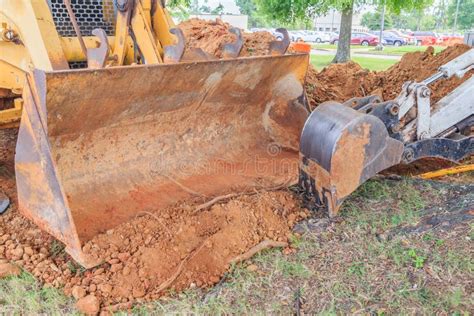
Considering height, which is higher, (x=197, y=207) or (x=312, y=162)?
(x=312, y=162)

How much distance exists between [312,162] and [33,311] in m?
2.21

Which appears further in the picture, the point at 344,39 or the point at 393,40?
the point at 393,40

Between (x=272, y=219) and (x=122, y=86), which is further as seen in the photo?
(x=272, y=219)

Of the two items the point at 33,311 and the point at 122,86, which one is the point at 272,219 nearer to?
the point at 122,86

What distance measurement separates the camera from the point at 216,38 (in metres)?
7.86

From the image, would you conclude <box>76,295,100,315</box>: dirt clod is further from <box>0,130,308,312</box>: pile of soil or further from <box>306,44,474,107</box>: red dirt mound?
<box>306,44,474,107</box>: red dirt mound

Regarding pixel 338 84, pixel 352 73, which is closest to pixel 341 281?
pixel 338 84

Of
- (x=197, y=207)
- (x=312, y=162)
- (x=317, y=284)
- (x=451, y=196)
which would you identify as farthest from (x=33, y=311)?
(x=451, y=196)

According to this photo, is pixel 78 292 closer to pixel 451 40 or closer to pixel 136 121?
pixel 136 121

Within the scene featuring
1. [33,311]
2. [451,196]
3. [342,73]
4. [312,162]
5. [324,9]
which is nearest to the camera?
[33,311]

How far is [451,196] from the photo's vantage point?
13.9 feet

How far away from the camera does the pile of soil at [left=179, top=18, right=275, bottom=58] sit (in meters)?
7.58

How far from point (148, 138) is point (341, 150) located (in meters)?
1.69

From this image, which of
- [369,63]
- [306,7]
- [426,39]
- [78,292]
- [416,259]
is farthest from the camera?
[426,39]
